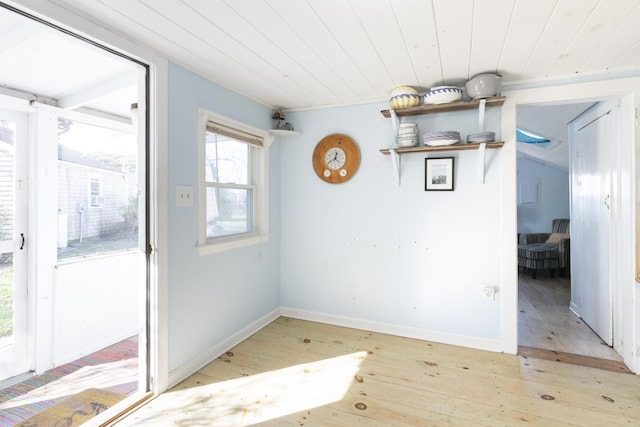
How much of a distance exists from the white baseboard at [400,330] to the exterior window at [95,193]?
1934mm

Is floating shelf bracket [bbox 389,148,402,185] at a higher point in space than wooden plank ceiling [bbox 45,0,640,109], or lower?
lower

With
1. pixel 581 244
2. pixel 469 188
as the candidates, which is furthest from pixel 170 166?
pixel 581 244

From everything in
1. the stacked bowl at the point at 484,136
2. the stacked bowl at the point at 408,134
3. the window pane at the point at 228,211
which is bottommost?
the window pane at the point at 228,211

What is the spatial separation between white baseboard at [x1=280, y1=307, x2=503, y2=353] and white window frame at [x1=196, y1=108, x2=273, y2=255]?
0.88m

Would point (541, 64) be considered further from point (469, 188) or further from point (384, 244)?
point (384, 244)

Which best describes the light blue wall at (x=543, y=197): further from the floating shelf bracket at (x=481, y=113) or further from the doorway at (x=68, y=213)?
the doorway at (x=68, y=213)

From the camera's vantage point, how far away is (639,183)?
84.5 inches

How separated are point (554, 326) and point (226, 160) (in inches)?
132

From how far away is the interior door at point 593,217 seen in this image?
2611mm

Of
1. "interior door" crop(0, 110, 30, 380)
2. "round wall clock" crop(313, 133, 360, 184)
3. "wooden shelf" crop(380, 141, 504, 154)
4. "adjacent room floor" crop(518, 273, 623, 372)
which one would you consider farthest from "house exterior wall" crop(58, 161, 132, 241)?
"adjacent room floor" crop(518, 273, 623, 372)

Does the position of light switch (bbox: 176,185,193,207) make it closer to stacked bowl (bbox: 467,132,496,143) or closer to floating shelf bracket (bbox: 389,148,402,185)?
floating shelf bracket (bbox: 389,148,402,185)

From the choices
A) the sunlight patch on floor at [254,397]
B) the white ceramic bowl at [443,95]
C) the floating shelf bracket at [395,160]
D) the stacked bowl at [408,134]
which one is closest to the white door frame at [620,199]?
the white ceramic bowl at [443,95]

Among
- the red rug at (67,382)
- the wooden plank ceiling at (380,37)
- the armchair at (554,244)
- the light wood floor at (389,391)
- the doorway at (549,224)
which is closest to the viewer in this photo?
the wooden plank ceiling at (380,37)

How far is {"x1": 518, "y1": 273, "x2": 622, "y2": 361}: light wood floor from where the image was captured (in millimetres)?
2605
